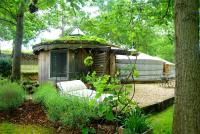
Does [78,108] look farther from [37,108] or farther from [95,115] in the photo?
[37,108]

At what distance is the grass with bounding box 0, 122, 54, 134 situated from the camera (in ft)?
22.2

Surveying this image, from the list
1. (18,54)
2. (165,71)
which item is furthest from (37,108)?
(165,71)

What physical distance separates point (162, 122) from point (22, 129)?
3.78m

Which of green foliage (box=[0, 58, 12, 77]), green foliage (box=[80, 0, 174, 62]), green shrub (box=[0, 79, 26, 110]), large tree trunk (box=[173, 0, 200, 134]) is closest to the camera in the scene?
large tree trunk (box=[173, 0, 200, 134])

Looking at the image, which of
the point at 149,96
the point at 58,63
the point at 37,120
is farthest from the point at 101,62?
the point at 37,120

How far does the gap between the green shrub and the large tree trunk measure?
5468 mm

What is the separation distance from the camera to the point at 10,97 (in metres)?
8.41

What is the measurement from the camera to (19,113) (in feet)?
27.7

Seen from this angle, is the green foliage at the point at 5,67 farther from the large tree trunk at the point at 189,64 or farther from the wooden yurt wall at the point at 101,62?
the large tree trunk at the point at 189,64

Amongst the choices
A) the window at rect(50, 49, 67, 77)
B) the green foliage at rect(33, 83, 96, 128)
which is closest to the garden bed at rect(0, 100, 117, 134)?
the green foliage at rect(33, 83, 96, 128)

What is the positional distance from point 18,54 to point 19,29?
1261 millimetres

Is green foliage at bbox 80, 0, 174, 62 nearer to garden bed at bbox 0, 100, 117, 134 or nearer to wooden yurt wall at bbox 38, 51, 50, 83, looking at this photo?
garden bed at bbox 0, 100, 117, 134

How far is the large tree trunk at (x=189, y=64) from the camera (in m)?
4.53

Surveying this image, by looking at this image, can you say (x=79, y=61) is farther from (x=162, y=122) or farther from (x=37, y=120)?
(x=162, y=122)
